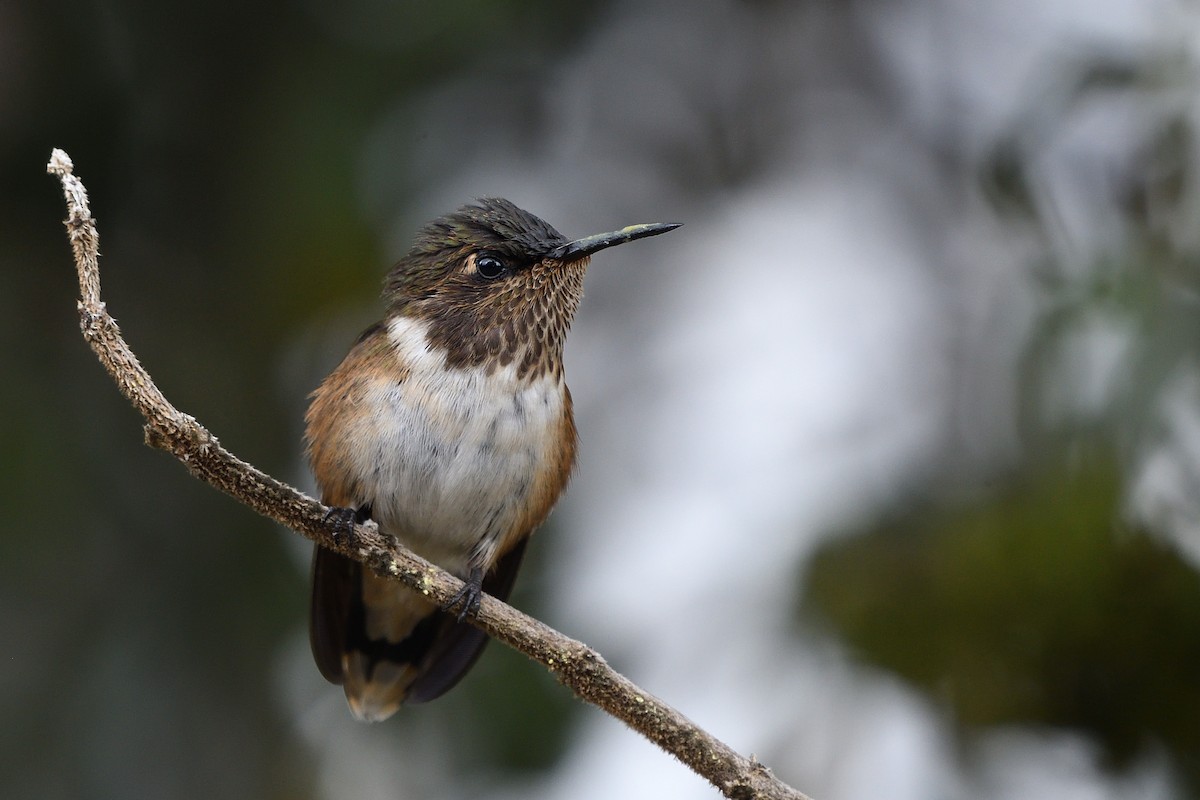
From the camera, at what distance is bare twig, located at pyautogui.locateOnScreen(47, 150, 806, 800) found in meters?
2.39

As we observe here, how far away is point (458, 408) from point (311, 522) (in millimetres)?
723

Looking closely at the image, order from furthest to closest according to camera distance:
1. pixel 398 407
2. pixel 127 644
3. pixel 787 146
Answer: pixel 787 146 < pixel 127 644 < pixel 398 407

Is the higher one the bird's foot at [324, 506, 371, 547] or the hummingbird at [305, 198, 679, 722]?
the hummingbird at [305, 198, 679, 722]

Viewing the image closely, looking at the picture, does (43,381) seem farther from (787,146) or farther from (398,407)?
(787,146)

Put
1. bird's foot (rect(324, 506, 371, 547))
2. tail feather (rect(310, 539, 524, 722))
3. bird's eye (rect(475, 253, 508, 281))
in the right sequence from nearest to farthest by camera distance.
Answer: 1. bird's foot (rect(324, 506, 371, 547))
2. bird's eye (rect(475, 253, 508, 281))
3. tail feather (rect(310, 539, 524, 722))

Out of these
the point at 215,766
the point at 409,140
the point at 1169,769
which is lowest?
the point at 215,766

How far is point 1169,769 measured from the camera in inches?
140

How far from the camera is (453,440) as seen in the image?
11.3 ft

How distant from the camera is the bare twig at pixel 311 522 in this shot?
2.39 metres

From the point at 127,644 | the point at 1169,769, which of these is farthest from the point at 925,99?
the point at 127,644

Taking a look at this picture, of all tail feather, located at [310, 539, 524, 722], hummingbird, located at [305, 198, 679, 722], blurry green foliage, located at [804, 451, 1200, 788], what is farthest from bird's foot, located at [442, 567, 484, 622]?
blurry green foliage, located at [804, 451, 1200, 788]

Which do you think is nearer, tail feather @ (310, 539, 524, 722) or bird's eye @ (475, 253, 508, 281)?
bird's eye @ (475, 253, 508, 281)

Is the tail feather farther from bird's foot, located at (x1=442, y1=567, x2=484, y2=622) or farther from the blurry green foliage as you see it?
the blurry green foliage

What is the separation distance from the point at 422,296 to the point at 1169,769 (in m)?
2.62
